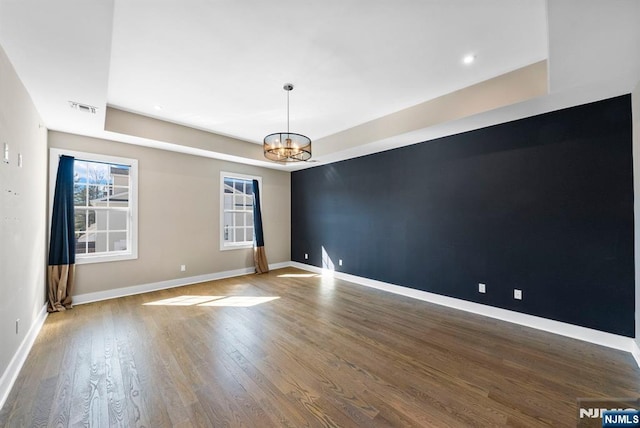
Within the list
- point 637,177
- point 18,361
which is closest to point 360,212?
point 637,177

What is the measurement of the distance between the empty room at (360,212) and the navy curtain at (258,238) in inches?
49.4

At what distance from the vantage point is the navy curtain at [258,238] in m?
6.14

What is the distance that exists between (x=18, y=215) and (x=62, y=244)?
1.69 m

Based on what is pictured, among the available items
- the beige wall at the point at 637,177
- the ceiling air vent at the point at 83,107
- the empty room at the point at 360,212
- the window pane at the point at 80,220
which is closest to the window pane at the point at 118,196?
the empty room at the point at 360,212

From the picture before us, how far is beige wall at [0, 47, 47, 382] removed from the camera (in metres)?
2.06

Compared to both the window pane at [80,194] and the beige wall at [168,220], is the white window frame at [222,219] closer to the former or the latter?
the beige wall at [168,220]

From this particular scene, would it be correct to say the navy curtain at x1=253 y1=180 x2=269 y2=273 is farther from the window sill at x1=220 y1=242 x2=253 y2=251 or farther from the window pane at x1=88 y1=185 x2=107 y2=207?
the window pane at x1=88 y1=185 x2=107 y2=207

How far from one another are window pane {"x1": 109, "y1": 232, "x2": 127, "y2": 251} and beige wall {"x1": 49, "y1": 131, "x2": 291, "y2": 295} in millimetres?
258

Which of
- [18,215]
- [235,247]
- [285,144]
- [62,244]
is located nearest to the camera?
[18,215]

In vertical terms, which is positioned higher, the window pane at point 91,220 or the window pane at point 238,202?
the window pane at point 238,202

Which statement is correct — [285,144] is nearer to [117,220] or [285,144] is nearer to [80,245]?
[117,220]

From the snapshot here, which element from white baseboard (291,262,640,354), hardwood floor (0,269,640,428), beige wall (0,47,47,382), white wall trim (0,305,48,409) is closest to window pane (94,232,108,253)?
beige wall (0,47,47,382)

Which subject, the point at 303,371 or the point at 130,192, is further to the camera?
the point at 130,192

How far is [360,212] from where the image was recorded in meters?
5.33
